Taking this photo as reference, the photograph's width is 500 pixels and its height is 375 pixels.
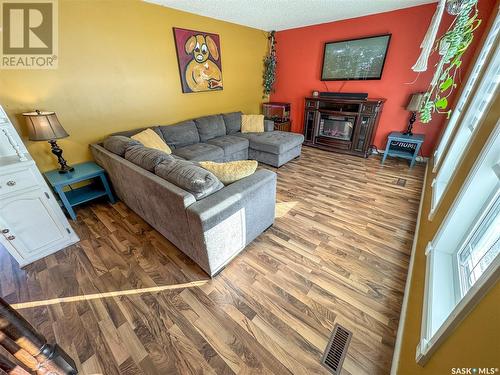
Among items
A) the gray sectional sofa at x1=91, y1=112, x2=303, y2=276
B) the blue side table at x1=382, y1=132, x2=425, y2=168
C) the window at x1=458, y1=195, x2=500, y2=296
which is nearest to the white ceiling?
the blue side table at x1=382, y1=132, x2=425, y2=168

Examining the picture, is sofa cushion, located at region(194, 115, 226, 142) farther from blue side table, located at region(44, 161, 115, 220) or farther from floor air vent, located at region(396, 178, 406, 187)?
floor air vent, located at region(396, 178, 406, 187)

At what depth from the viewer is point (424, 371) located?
734mm

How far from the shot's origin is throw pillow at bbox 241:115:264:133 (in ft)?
12.8

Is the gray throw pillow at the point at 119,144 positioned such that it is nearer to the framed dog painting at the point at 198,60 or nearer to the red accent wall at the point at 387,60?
the framed dog painting at the point at 198,60

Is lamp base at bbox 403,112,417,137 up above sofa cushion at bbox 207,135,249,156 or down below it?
above

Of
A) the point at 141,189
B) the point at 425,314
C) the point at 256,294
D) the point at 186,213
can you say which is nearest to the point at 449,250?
the point at 425,314

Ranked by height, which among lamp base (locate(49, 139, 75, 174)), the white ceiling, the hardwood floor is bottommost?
the hardwood floor

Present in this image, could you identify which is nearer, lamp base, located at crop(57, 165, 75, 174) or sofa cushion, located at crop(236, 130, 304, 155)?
lamp base, located at crop(57, 165, 75, 174)

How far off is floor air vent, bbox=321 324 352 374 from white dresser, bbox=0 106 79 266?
2.43 meters

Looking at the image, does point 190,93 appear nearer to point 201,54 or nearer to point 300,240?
point 201,54

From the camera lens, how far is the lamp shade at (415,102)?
303cm

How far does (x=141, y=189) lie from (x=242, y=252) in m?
1.10

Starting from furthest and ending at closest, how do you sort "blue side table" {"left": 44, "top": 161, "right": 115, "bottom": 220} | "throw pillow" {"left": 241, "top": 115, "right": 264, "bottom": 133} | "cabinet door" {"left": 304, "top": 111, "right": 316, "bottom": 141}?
1. "cabinet door" {"left": 304, "top": 111, "right": 316, "bottom": 141}
2. "throw pillow" {"left": 241, "top": 115, "right": 264, "bottom": 133}
3. "blue side table" {"left": 44, "top": 161, "right": 115, "bottom": 220}

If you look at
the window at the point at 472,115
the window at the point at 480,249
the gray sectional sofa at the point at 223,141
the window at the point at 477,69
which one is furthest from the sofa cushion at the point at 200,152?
the window at the point at 477,69
